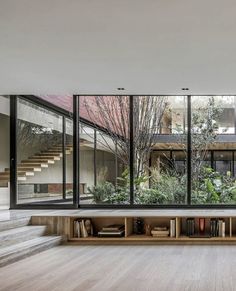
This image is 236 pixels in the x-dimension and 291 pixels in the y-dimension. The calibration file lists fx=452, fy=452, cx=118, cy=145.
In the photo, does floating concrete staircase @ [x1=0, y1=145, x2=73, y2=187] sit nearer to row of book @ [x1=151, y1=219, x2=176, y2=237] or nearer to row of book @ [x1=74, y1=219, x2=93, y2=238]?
row of book @ [x1=74, y1=219, x2=93, y2=238]

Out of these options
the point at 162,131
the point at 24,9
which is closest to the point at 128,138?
the point at 162,131

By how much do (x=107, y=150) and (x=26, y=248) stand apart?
2934mm

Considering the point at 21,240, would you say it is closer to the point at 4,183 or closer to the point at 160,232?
the point at 160,232

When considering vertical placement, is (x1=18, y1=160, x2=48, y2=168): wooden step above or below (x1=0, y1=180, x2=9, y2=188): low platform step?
above

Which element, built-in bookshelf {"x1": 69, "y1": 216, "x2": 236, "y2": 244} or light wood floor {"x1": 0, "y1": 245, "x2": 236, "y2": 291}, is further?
built-in bookshelf {"x1": 69, "y1": 216, "x2": 236, "y2": 244}

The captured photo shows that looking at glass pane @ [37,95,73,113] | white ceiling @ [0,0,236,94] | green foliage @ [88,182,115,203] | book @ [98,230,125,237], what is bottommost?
book @ [98,230,125,237]

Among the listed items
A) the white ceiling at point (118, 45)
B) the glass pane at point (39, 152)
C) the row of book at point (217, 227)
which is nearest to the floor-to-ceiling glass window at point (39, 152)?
the glass pane at point (39, 152)

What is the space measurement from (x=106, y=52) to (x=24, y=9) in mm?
1613

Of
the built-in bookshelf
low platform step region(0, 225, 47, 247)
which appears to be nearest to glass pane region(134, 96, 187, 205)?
the built-in bookshelf

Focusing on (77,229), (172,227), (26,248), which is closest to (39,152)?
(77,229)

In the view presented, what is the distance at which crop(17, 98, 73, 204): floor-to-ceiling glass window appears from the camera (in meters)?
8.48

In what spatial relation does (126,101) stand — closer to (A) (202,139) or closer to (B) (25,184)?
Result: (A) (202,139)

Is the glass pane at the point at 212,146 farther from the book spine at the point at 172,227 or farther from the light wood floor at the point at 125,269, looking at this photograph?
the light wood floor at the point at 125,269

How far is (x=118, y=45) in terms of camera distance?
5.18 m
